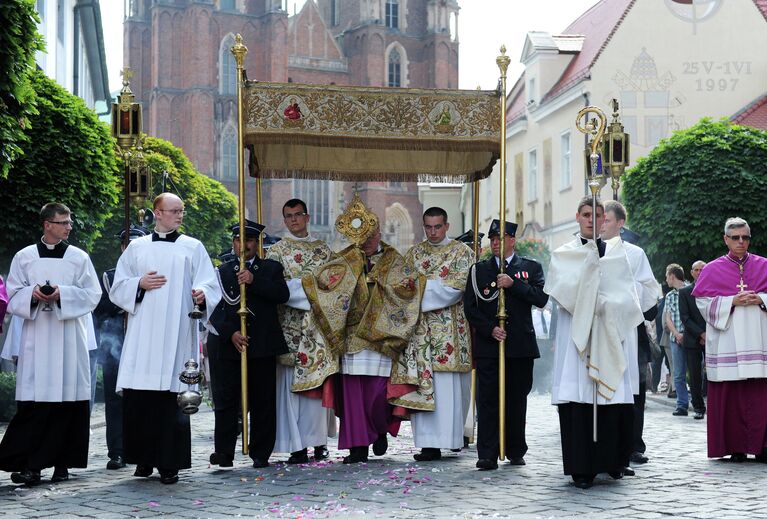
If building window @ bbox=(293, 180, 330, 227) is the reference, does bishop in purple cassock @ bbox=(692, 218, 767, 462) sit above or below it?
below

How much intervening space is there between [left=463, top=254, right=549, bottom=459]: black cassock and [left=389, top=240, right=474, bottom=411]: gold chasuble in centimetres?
26

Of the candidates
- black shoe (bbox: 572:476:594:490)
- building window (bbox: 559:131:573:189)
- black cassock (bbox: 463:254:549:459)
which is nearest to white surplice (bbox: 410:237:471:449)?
black cassock (bbox: 463:254:549:459)

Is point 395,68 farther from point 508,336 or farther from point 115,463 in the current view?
point 115,463

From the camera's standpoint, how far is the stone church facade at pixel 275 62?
76.3m

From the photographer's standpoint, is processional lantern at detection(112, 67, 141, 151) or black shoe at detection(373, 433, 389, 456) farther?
processional lantern at detection(112, 67, 141, 151)

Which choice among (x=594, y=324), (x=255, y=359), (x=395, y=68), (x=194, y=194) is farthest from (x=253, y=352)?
(x=395, y=68)

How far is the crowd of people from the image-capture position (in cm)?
952

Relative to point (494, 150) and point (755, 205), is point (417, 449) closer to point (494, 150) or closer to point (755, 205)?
point (494, 150)

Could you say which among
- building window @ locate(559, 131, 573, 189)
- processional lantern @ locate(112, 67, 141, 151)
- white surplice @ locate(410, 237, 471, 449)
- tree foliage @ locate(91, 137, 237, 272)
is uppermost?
building window @ locate(559, 131, 573, 189)

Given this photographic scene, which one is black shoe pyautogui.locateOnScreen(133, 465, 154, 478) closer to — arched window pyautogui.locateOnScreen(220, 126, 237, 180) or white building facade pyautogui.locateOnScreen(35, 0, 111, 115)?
white building facade pyautogui.locateOnScreen(35, 0, 111, 115)

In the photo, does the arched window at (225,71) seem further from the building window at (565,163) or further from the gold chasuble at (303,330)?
the gold chasuble at (303,330)

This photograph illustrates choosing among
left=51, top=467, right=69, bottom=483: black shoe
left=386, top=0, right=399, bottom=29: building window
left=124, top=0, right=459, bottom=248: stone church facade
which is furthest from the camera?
left=386, top=0, right=399, bottom=29: building window

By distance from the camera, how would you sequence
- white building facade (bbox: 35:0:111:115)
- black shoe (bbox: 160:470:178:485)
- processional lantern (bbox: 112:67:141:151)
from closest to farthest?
1. black shoe (bbox: 160:470:178:485)
2. processional lantern (bbox: 112:67:141:151)
3. white building facade (bbox: 35:0:111:115)

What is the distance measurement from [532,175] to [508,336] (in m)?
33.0
